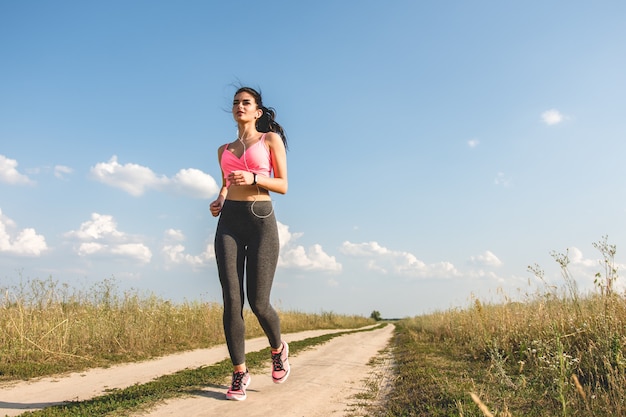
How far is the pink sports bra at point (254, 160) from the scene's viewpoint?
4.25 m

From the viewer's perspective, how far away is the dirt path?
3883 millimetres

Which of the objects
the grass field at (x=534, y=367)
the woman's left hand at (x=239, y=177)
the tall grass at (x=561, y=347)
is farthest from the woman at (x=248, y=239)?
the tall grass at (x=561, y=347)

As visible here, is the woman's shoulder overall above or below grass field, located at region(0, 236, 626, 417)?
above

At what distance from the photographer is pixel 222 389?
183 inches

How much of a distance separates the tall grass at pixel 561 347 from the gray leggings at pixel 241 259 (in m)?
2.33

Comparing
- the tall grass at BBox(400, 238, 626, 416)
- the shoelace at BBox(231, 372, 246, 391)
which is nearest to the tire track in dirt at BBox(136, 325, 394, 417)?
the shoelace at BBox(231, 372, 246, 391)

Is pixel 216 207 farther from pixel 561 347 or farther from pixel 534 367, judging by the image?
pixel 534 367

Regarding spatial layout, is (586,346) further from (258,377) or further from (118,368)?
(118,368)

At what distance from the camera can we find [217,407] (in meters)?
3.84

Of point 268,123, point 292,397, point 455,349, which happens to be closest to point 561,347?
point 292,397

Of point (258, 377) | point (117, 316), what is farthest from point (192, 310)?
point (258, 377)

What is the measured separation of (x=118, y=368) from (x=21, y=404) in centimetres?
259

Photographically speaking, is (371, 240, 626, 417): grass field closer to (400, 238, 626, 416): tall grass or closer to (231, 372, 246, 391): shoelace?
(400, 238, 626, 416): tall grass

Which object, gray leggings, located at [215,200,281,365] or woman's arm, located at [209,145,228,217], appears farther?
woman's arm, located at [209,145,228,217]
